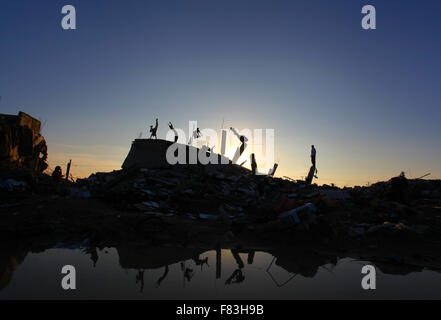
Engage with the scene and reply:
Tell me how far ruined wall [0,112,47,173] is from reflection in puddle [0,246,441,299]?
13.0 meters

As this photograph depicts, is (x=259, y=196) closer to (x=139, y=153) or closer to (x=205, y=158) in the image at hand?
(x=205, y=158)

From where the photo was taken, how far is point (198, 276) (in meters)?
4.66

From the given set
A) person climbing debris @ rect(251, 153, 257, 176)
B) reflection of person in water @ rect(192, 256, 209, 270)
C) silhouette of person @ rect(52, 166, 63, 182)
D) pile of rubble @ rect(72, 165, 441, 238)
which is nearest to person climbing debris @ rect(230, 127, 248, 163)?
person climbing debris @ rect(251, 153, 257, 176)

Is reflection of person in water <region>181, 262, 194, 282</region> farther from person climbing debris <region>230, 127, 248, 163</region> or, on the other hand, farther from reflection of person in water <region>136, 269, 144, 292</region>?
person climbing debris <region>230, 127, 248, 163</region>

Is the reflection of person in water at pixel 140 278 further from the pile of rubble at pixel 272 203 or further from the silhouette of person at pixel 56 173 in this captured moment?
the silhouette of person at pixel 56 173

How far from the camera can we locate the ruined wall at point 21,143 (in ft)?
52.5

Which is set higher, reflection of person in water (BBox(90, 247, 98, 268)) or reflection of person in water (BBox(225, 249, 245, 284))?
reflection of person in water (BBox(90, 247, 98, 268))

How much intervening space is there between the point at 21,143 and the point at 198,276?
18.5 meters

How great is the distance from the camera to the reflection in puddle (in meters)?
3.92

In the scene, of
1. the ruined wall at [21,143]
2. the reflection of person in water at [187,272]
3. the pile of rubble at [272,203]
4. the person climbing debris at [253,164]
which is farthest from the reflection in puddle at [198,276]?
the ruined wall at [21,143]

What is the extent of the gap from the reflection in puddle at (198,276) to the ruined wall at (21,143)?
42.6ft

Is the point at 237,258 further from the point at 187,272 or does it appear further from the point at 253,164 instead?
the point at 253,164
